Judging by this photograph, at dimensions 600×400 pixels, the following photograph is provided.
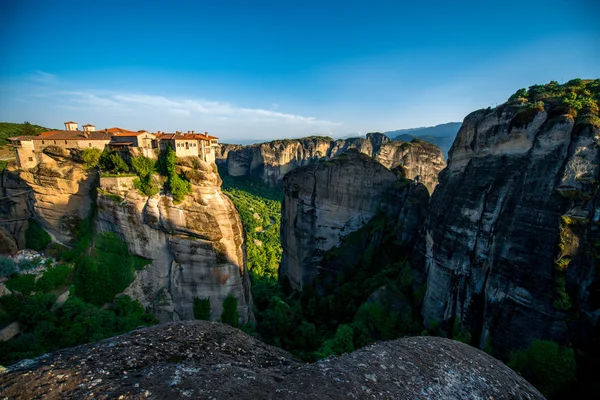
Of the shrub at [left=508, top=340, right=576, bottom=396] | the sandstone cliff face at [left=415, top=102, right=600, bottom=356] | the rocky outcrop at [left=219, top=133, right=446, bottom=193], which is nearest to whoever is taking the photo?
the shrub at [left=508, top=340, right=576, bottom=396]

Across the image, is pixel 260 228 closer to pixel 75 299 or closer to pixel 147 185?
pixel 147 185

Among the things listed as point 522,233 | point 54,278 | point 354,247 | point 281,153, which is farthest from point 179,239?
point 281,153

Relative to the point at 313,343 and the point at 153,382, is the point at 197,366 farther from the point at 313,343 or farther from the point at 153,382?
the point at 313,343

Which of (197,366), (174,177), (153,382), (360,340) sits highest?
(174,177)

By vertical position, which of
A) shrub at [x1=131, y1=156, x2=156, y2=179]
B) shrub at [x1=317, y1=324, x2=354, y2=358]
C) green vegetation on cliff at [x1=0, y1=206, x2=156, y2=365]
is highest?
shrub at [x1=131, y1=156, x2=156, y2=179]

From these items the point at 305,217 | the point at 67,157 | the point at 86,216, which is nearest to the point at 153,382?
the point at 86,216

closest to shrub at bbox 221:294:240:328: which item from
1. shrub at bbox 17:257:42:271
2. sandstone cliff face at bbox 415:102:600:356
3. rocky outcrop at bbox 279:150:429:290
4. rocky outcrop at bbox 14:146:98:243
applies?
rocky outcrop at bbox 279:150:429:290

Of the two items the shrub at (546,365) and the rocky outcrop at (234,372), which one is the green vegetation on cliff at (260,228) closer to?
the shrub at (546,365)

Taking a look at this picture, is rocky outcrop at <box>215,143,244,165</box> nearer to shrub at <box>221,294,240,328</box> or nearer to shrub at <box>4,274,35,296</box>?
shrub at <box>221,294,240,328</box>
